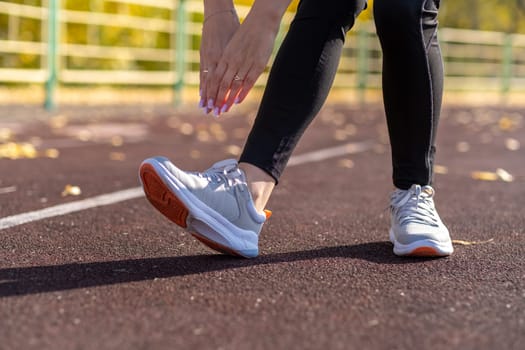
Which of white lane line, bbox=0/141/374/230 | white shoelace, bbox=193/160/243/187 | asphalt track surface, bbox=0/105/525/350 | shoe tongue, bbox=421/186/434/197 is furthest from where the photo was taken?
white lane line, bbox=0/141/374/230

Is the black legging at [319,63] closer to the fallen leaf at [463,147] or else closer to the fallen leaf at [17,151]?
the fallen leaf at [17,151]

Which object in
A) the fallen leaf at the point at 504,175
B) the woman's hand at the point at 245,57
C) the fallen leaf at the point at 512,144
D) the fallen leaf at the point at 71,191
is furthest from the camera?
the fallen leaf at the point at 512,144

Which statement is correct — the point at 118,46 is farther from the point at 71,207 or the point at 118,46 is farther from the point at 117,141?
the point at 71,207

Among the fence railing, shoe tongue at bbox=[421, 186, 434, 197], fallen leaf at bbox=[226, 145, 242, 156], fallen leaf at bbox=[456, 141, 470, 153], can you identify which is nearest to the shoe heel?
shoe tongue at bbox=[421, 186, 434, 197]

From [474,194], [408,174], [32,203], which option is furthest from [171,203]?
[474,194]

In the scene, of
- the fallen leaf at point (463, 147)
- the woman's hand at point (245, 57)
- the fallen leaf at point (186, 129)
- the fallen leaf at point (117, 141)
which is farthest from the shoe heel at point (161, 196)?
the fallen leaf at point (186, 129)

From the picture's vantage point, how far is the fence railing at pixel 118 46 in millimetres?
9625

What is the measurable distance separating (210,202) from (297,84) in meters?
0.39

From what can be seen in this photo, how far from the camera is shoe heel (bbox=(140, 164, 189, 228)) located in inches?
89.0

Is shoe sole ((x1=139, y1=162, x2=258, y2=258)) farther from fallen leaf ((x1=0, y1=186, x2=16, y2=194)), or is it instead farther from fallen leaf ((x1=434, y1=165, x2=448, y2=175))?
fallen leaf ((x1=434, y1=165, x2=448, y2=175))

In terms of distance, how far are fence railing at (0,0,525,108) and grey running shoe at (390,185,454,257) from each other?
7.22 meters

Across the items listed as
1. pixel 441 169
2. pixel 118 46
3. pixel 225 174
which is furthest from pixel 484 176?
pixel 118 46

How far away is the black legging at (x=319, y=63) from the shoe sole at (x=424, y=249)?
375 millimetres

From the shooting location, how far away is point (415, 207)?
8.59 ft
